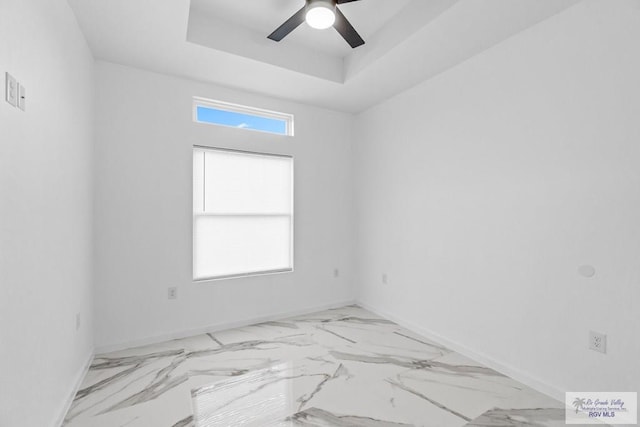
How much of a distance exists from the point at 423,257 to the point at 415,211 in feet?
1.63

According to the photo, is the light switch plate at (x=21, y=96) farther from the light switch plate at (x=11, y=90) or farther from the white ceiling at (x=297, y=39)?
the white ceiling at (x=297, y=39)

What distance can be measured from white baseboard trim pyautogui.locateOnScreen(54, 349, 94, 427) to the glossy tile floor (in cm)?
4

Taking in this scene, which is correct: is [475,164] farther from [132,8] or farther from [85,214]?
[85,214]

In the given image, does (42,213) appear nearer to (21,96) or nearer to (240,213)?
(21,96)

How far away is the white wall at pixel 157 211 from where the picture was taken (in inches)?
115

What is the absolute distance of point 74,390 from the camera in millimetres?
2234

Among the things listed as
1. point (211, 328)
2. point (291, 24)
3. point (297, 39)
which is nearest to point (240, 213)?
point (211, 328)

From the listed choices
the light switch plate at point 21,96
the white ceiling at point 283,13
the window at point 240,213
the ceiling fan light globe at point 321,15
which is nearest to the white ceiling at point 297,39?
the white ceiling at point 283,13

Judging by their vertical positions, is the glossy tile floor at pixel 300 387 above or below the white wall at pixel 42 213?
below

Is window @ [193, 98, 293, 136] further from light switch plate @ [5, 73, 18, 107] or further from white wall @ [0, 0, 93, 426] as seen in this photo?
light switch plate @ [5, 73, 18, 107]

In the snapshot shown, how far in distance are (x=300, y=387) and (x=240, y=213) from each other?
196 cm

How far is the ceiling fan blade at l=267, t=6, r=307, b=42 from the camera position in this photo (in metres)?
2.24

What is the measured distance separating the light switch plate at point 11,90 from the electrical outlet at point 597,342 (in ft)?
11.1

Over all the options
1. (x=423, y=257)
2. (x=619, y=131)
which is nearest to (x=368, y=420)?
(x=423, y=257)
